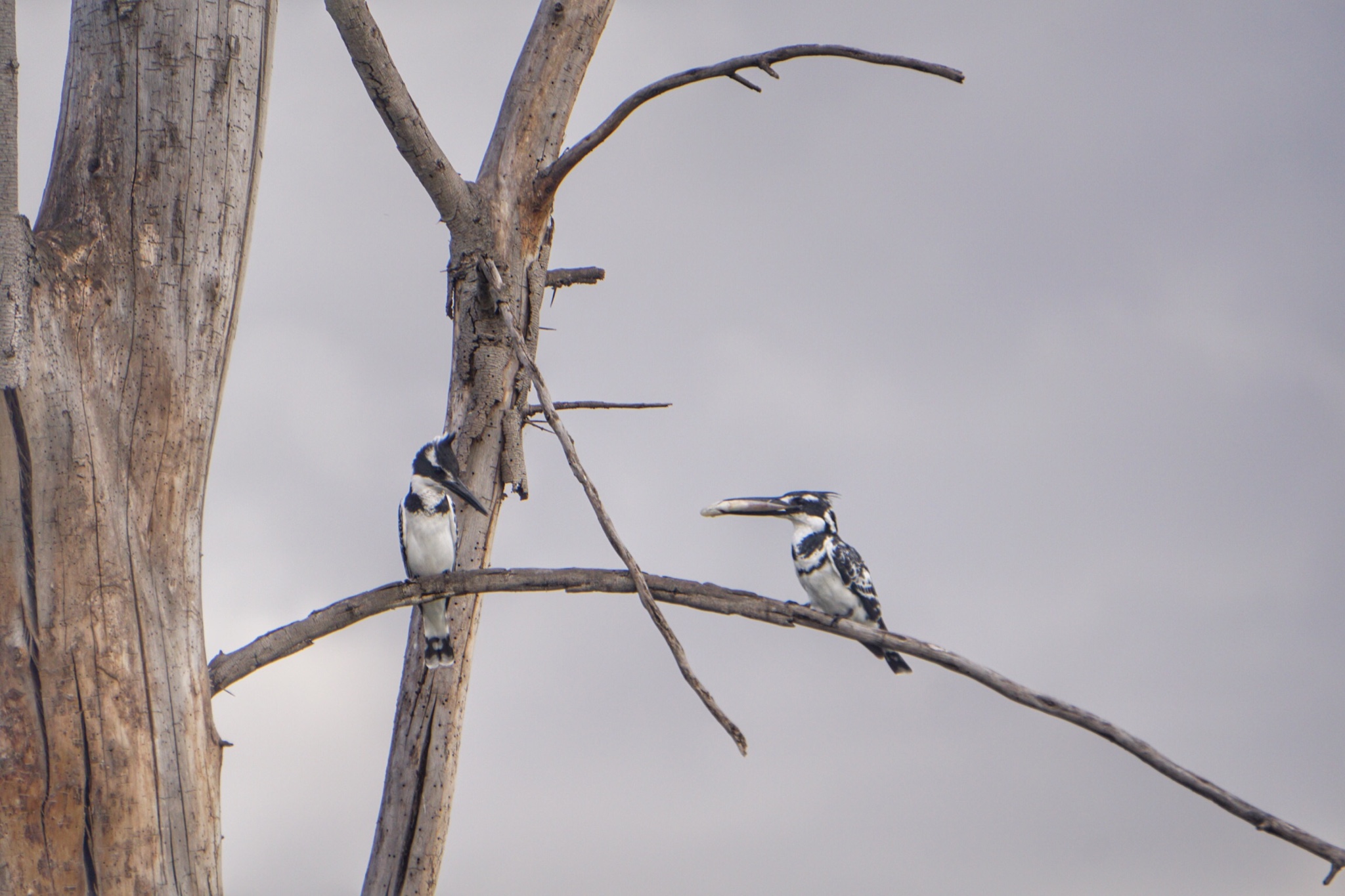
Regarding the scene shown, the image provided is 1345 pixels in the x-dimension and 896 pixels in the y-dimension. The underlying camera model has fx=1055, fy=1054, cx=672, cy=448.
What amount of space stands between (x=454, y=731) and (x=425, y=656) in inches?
14.1

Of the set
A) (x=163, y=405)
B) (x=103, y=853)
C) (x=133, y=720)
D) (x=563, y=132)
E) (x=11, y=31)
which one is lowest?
(x=103, y=853)

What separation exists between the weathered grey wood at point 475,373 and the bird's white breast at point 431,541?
7.5 inches

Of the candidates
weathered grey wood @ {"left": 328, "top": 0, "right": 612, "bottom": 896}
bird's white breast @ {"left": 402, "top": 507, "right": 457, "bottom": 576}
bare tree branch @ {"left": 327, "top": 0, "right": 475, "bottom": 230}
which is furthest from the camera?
bird's white breast @ {"left": 402, "top": 507, "right": 457, "bottom": 576}

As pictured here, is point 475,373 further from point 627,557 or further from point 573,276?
point 627,557

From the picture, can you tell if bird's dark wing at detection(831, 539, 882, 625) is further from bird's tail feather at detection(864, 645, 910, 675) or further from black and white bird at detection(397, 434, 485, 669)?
black and white bird at detection(397, 434, 485, 669)

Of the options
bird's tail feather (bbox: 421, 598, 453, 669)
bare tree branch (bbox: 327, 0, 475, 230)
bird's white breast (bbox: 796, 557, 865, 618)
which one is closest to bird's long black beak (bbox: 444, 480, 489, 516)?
bird's tail feather (bbox: 421, 598, 453, 669)

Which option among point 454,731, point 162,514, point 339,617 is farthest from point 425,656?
point 162,514

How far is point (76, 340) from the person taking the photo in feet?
10.5

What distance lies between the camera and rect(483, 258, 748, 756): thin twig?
2.95 meters

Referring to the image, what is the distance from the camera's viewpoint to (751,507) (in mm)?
5480

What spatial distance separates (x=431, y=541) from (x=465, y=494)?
0.54 meters

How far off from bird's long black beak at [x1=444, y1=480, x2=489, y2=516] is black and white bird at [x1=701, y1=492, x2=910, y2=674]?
4.62ft

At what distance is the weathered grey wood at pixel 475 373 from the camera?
4.59 metres

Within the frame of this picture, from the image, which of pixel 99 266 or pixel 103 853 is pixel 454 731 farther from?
pixel 99 266
